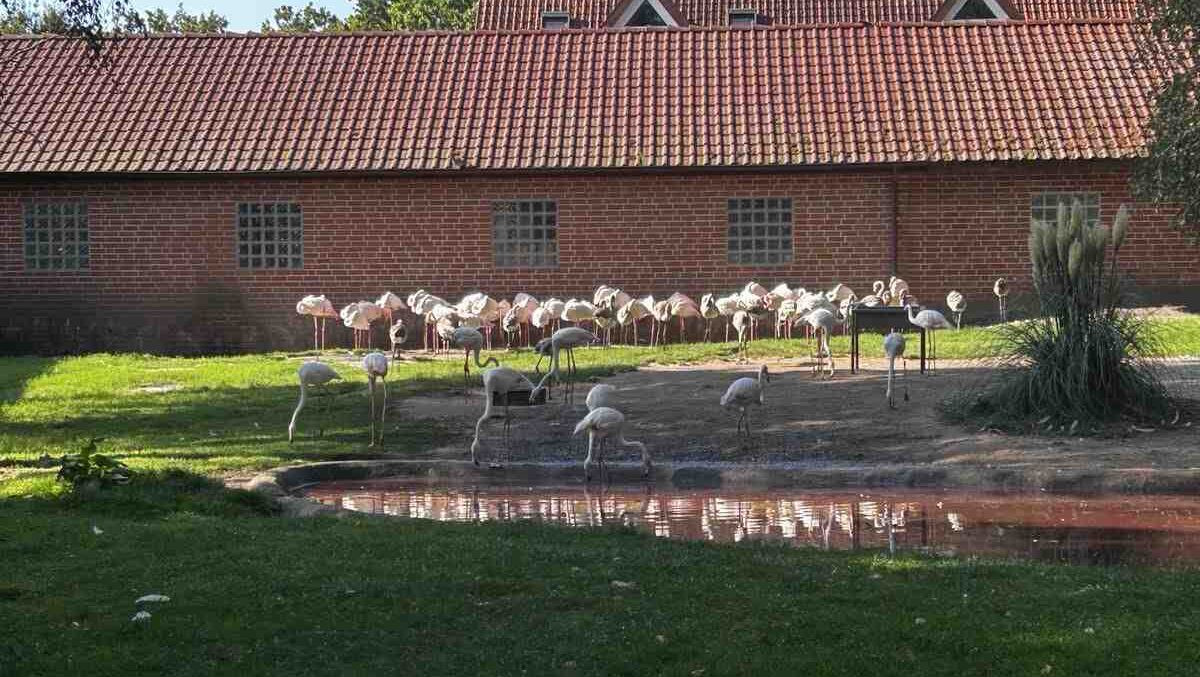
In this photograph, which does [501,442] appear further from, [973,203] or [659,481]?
[973,203]

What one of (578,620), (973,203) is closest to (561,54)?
(973,203)

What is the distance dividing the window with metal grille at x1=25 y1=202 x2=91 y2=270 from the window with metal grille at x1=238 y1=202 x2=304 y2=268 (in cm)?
268

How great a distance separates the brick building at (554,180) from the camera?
2711 cm

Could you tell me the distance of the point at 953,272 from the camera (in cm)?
2720

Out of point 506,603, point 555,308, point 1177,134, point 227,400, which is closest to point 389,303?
point 555,308

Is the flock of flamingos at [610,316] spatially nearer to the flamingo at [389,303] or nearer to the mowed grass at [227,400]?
the flamingo at [389,303]

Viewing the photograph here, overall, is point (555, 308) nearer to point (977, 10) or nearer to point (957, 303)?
point (957, 303)

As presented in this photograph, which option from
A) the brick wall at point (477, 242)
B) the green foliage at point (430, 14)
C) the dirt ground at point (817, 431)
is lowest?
the dirt ground at point (817, 431)

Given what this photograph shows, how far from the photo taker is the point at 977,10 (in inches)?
1684

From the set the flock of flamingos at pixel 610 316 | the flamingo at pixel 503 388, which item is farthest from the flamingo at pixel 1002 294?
the flamingo at pixel 503 388

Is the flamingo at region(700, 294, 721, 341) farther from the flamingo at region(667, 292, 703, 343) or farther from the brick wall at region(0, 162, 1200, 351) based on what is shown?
the brick wall at region(0, 162, 1200, 351)

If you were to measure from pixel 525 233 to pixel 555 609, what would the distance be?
2048 cm

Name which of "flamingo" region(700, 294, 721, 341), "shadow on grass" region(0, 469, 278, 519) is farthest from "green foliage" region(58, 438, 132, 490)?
"flamingo" region(700, 294, 721, 341)

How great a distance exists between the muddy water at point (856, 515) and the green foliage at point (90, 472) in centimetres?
149
